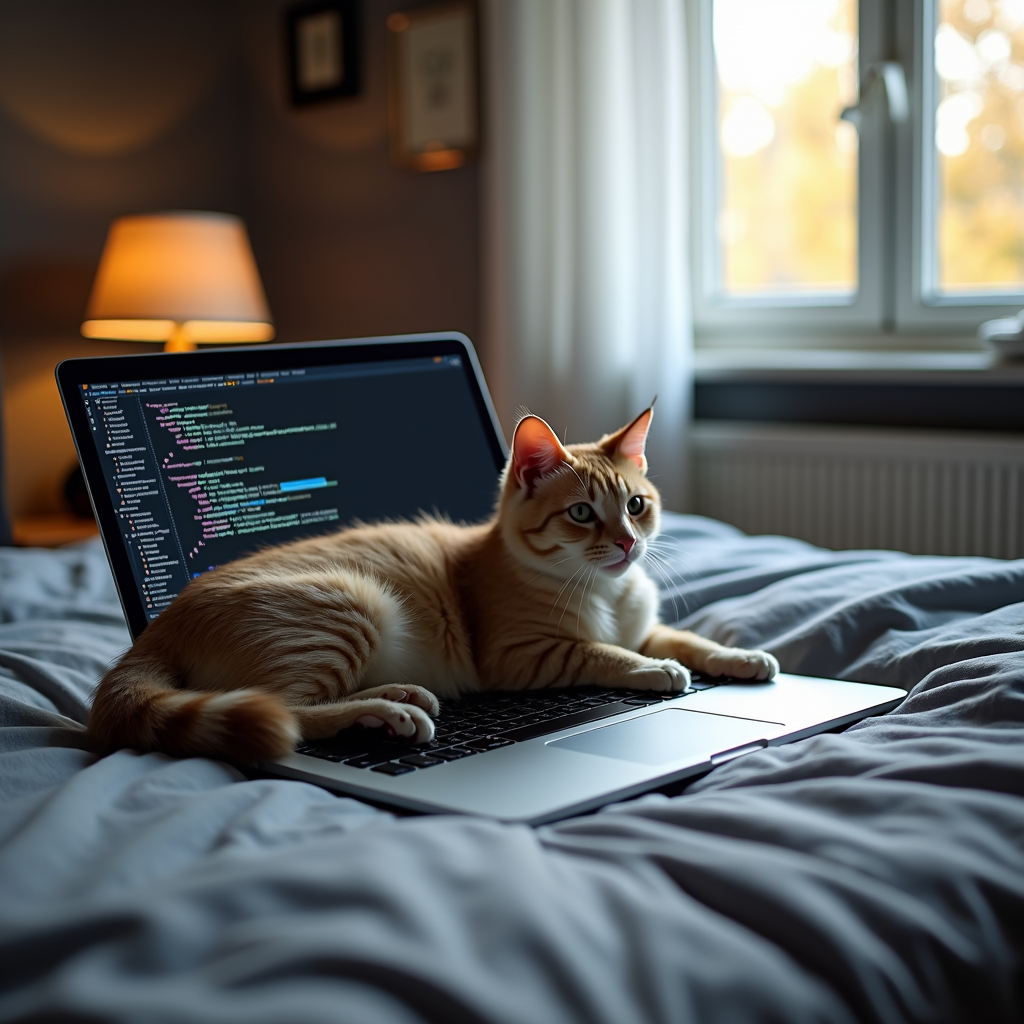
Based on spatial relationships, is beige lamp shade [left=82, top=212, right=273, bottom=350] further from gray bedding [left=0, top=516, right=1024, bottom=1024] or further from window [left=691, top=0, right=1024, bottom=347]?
gray bedding [left=0, top=516, right=1024, bottom=1024]

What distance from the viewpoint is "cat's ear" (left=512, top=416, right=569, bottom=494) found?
1178mm

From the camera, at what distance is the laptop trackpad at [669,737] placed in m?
0.88

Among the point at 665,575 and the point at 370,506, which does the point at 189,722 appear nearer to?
the point at 370,506

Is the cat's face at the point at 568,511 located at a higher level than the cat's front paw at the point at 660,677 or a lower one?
higher

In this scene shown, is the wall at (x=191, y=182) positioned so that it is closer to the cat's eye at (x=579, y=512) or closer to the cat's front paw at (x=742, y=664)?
the cat's eye at (x=579, y=512)

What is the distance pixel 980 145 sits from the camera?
247 cm

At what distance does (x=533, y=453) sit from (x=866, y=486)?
1.54m

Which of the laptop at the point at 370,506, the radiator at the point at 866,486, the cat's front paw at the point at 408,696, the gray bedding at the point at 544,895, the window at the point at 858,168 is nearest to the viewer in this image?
the gray bedding at the point at 544,895

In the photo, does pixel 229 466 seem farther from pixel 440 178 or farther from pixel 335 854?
pixel 440 178

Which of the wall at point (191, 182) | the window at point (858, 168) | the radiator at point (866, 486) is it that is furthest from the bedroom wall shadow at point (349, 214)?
the radiator at point (866, 486)

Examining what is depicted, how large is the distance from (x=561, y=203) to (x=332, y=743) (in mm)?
2089

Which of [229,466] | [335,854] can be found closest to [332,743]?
[335,854]

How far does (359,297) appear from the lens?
11.8ft

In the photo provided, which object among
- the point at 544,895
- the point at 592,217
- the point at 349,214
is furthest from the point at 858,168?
the point at 544,895
